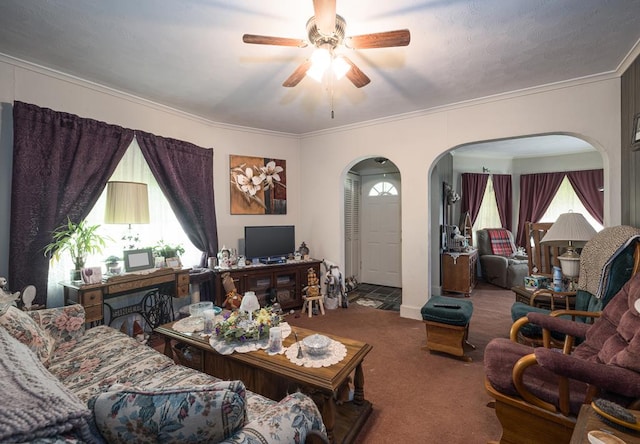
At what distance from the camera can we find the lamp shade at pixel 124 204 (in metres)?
2.56

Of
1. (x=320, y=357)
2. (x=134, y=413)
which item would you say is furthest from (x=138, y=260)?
(x=134, y=413)

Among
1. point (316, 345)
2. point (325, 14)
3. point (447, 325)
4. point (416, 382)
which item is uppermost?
point (325, 14)

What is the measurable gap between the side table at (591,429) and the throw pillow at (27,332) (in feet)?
8.49

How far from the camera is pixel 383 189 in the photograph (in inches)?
216

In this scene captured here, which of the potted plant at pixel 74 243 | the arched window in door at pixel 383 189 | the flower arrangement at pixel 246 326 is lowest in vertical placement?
the flower arrangement at pixel 246 326

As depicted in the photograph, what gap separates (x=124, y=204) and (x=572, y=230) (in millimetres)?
4188

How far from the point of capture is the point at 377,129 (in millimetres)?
3918

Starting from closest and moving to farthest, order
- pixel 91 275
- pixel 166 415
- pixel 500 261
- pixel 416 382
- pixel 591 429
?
pixel 166 415
pixel 591 429
pixel 416 382
pixel 91 275
pixel 500 261

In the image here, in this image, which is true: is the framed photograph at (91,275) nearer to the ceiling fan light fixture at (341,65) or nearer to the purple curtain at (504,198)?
the ceiling fan light fixture at (341,65)

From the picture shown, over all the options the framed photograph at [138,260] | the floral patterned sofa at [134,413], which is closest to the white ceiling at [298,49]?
the framed photograph at [138,260]

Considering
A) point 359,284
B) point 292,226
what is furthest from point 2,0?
point 359,284

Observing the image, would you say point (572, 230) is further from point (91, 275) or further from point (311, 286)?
point (91, 275)

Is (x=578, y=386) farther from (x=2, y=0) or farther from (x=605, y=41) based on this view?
(x=2, y=0)

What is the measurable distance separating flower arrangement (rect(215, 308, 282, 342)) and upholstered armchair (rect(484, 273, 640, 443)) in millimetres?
1427
